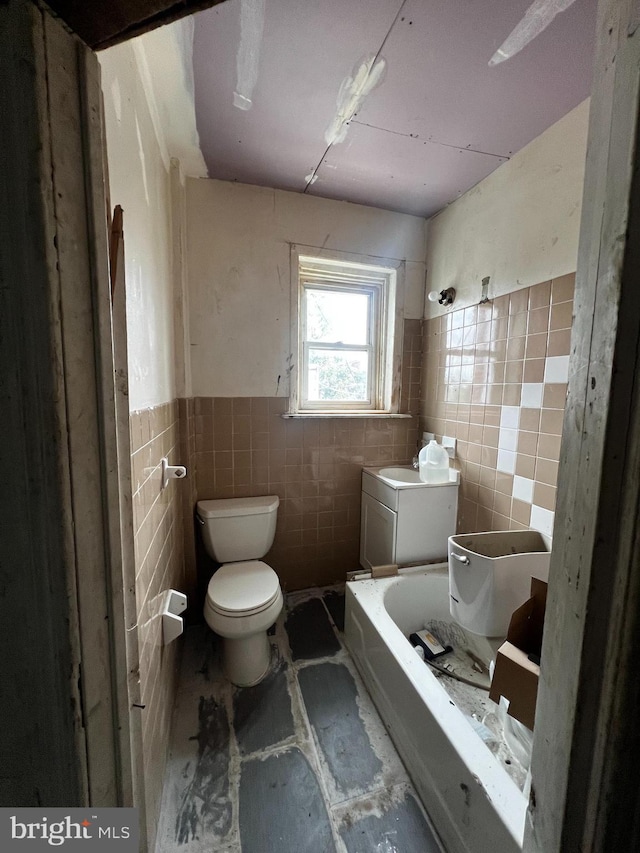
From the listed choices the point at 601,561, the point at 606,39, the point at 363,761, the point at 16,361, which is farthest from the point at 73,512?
the point at 363,761

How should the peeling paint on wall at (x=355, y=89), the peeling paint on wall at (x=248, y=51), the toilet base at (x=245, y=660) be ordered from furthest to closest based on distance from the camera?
the toilet base at (x=245, y=660), the peeling paint on wall at (x=355, y=89), the peeling paint on wall at (x=248, y=51)

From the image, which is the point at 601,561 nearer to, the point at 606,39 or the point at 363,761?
the point at 606,39

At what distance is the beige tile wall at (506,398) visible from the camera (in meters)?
1.29

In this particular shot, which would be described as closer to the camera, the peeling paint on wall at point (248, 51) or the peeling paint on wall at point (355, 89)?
the peeling paint on wall at point (248, 51)

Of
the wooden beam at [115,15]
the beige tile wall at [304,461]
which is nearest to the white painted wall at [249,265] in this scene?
the beige tile wall at [304,461]

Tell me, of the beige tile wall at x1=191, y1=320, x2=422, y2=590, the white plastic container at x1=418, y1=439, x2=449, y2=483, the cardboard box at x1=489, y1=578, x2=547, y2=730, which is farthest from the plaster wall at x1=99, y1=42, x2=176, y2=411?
the white plastic container at x1=418, y1=439, x2=449, y2=483

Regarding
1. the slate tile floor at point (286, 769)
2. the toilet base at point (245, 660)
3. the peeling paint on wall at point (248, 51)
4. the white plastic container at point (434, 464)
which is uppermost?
the peeling paint on wall at point (248, 51)

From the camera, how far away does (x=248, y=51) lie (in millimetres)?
1010

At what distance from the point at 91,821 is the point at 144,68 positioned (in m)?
1.76

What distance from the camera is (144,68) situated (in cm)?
99

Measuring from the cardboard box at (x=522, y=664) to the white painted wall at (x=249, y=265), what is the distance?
146 centimetres

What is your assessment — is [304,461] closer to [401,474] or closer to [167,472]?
[401,474]

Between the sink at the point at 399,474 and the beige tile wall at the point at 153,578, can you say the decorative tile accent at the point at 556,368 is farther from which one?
the beige tile wall at the point at 153,578
